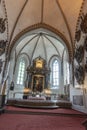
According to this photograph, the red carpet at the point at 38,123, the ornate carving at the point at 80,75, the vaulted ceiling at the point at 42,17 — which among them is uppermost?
the vaulted ceiling at the point at 42,17

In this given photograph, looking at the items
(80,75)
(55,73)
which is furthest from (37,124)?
(55,73)

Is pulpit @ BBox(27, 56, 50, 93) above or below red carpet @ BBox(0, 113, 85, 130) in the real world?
above

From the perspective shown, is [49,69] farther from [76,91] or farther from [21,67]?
[76,91]

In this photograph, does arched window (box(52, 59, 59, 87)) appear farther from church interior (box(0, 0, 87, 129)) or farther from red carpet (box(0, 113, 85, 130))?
red carpet (box(0, 113, 85, 130))

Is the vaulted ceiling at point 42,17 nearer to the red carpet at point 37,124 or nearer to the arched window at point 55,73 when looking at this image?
the red carpet at point 37,124

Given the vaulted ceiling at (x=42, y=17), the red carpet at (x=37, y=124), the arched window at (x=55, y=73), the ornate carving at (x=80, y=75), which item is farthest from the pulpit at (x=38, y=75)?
the red carpet at (x=37, y=124)

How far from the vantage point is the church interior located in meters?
8.06

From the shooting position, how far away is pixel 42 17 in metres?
10.5

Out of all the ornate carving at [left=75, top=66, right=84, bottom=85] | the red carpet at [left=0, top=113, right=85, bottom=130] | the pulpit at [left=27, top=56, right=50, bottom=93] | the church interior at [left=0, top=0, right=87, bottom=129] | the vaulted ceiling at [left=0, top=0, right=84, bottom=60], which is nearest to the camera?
the red carpet at [left=0, top=113, right=85, bottom=130]

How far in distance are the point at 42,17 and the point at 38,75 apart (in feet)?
25.8

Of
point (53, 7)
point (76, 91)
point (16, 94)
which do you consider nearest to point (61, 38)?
point (53, 7)

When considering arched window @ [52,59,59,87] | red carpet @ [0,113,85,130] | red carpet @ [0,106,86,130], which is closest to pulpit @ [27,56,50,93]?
arched window @ [52,59,59,87]

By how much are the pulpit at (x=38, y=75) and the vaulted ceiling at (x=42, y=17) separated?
637 centimetres

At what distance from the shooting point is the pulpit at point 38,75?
1550 centimetres
